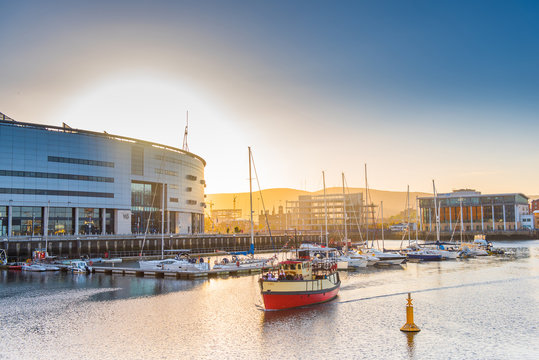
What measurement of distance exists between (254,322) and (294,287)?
5.63 meters


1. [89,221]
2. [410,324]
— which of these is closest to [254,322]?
[410,324]

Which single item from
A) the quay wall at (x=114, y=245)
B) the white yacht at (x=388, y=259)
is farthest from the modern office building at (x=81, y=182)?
the white yacht at (x=388, y=259)

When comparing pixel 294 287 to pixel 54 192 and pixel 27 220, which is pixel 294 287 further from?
pixel 27 220

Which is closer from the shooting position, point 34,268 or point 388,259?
point 34,268

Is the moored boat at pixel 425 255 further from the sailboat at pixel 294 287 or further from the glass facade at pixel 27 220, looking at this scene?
the glass facade at pixel 27 220

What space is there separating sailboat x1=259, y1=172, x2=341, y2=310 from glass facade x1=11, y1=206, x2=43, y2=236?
305ft

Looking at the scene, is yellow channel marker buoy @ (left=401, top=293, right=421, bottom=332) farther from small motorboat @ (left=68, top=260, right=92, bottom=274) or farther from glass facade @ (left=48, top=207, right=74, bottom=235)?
glass facade @ (left=48, top=207, right=74, bottom=235)

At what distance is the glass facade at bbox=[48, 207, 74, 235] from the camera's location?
383 feet

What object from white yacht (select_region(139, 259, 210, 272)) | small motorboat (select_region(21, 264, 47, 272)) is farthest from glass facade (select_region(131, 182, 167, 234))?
white yacht (select_region(139, 259, 210, 272))

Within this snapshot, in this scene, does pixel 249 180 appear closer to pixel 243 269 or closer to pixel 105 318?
pixel 243 269

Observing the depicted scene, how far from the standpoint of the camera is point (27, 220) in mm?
113062

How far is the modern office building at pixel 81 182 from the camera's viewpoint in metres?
112

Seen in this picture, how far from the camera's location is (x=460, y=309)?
143ft

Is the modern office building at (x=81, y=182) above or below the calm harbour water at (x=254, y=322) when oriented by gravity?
above
